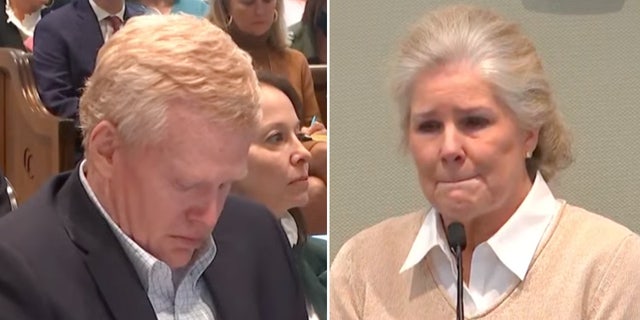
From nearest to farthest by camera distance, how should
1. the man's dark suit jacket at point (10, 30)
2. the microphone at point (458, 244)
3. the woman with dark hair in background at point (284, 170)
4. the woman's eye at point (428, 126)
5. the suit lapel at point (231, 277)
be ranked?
the suit lapel at point (231, 277), the microphone at point (458, 244), the woman's eye at point (428, 126), the woman with dark hair in background at point (284, 170), the man's dark suit jacket at point (10, 30)

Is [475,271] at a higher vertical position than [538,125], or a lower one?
lower

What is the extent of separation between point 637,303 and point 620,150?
37 cm

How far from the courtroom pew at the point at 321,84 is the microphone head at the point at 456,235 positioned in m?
0.68

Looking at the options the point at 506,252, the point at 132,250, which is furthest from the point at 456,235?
the point at 132,250

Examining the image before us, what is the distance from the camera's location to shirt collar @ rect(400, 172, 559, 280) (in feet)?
4.91

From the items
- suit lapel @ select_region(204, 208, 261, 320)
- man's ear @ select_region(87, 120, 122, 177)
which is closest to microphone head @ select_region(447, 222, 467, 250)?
suit lapel @ select_region(204, 208, 261, 320)

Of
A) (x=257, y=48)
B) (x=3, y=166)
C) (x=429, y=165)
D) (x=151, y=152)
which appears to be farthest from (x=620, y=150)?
(x=3, y=166)

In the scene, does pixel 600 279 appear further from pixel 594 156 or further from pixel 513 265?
pixel 594 156

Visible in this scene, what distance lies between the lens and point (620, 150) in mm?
1756

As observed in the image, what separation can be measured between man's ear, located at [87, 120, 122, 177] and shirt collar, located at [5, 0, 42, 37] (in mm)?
1608

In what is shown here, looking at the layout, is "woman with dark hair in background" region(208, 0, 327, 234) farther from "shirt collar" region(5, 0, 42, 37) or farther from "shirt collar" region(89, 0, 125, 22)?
"shirt collar" region(5, 0, 42, 37)

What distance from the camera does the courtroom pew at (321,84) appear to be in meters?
2.07

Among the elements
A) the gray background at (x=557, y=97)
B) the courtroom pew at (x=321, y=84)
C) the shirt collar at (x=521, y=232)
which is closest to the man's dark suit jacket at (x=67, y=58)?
the courtroom pew at (x=321, y=84)

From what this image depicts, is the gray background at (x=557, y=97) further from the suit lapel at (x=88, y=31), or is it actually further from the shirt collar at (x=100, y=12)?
the suit lapel at (x=88, y=31)
